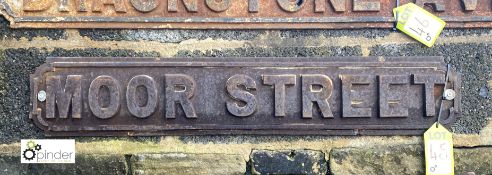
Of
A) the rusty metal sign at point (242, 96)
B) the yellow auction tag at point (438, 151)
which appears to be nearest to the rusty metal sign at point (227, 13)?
the rusty metal sign at point (242, 96)

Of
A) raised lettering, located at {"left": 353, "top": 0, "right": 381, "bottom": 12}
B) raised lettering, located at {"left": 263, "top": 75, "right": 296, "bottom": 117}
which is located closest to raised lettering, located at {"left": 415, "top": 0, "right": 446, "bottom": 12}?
raised lettering, located at {"left": 353, "top": 0, "right": 381, "bottom": 12}

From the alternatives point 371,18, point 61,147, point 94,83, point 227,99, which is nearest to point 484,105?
point 371,18

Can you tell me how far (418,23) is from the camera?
2.07 m

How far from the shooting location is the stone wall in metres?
2.05

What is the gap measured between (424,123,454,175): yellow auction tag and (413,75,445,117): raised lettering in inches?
2.5

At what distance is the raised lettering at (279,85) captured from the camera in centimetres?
203

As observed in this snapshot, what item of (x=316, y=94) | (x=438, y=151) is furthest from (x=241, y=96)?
(x=438, y=151)

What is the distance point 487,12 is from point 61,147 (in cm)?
163

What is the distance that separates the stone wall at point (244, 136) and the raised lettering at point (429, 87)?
97 millimetres

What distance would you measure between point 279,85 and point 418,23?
561mm

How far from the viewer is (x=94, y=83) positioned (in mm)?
2020

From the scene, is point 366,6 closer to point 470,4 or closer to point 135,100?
point 470,4

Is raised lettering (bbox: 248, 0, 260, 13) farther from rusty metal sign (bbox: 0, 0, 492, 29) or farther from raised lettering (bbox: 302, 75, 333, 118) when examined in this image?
raised lettering (bbox: 302, 75, 333, 118)

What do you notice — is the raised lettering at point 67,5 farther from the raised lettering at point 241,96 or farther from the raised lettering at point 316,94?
the raised lettering at point 316,94
